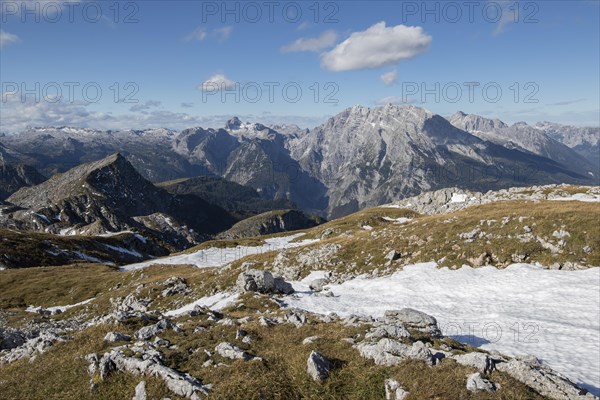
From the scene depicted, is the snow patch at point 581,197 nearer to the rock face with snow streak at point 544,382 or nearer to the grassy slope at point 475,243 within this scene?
the grassy slope at point 475,243

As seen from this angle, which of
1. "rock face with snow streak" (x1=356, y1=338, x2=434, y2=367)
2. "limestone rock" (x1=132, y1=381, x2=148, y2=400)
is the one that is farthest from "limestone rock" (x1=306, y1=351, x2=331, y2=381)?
"limestone rock" (x1=132, y1=381, x2=148, y2=400)

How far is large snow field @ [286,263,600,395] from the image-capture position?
76.3 feet

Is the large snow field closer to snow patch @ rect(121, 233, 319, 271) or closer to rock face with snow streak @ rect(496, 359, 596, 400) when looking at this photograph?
rock face with snow streak @ rect(496, 359, 596, 400)

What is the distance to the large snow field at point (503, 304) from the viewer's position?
23250 mm

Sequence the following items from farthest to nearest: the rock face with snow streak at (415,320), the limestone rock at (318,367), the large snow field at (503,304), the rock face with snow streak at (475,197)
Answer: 1. the rock face with snow streak at (475,197)
2. the large snow field at (503,304)
3. the rock face with snow streak at (415,320)
4. the limestone rock at (318,367)

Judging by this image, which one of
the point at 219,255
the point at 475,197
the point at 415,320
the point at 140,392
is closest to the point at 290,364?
the point at 140,392

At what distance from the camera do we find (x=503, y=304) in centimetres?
3200

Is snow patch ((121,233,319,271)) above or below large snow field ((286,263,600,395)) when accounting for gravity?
below

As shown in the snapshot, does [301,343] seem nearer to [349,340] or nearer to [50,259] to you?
[349,340]

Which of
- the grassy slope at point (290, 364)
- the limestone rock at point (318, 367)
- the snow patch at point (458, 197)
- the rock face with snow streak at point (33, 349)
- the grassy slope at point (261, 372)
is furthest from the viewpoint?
the snow patch at point (458, 197)

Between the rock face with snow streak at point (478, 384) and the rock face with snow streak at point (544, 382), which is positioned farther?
the rock face with snow streak at point (544, 382)

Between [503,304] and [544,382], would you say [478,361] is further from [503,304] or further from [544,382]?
[503,304]

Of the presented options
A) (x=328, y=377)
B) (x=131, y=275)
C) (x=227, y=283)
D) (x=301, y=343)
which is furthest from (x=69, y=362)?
(x=131, y=275)

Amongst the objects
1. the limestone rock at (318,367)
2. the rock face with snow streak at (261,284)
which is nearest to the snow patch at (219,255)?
the rock face with snow streak at (261,284)
